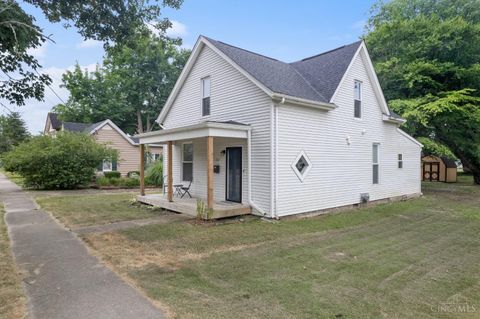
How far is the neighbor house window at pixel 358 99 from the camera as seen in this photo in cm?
1194

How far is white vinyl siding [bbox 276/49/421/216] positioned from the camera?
916 cm

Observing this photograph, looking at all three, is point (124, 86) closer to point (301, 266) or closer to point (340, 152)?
point (340, 152)

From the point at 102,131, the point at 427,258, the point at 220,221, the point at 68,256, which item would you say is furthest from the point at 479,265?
the point at 102,131

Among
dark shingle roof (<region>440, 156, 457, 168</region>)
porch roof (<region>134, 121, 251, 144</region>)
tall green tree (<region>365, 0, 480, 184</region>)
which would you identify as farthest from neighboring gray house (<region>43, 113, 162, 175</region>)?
dark shingle roof (<region>440, 156, 457, 168</region>)

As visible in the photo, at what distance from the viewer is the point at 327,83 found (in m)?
11.1

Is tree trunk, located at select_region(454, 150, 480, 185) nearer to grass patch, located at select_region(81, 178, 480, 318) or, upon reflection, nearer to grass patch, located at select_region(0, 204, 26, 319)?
grass patch, located at select_region(81, 178, 480, 318)

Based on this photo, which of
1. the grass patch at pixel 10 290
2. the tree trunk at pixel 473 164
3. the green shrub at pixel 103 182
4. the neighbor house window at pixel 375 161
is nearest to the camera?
the grass patch at pixel 10 290

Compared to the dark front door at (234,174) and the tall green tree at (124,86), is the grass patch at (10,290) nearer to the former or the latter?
the dark front door at (234,174)

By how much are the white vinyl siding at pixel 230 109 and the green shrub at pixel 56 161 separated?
8.47 m

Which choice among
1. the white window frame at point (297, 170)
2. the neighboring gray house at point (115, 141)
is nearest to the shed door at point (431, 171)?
the white window frame at point (297, 170)

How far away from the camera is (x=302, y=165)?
9.63m

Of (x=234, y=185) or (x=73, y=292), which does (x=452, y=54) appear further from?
(x=73, y=292)

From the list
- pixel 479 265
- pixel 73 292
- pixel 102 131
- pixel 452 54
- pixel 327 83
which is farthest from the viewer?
pixel 102 131

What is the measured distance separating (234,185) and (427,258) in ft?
20.0
